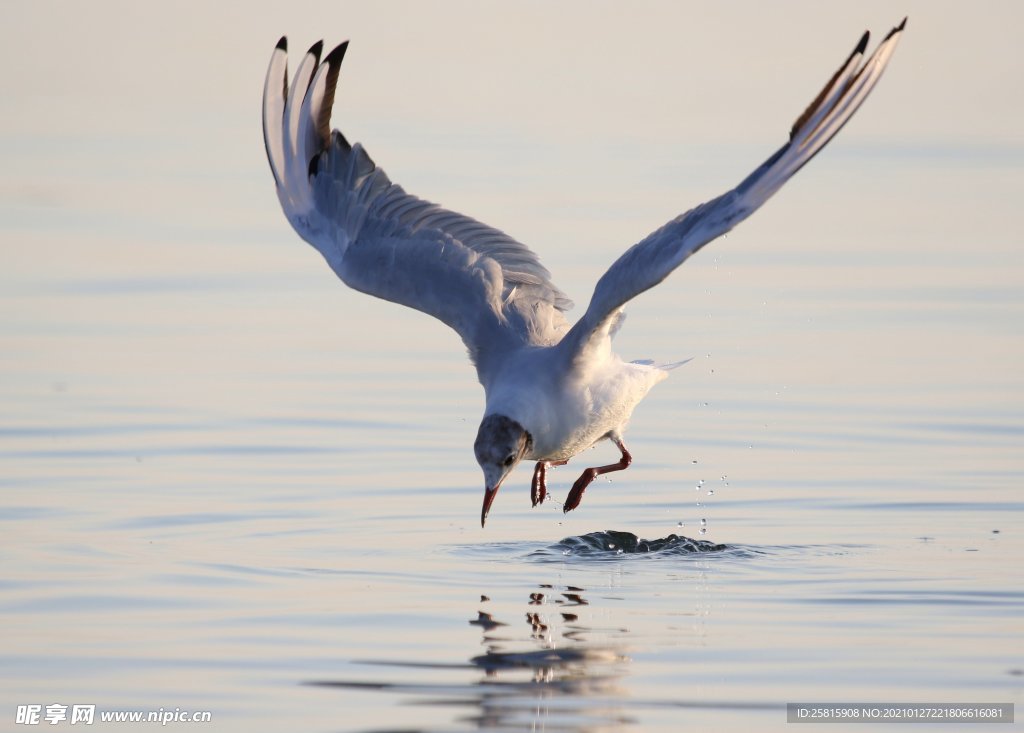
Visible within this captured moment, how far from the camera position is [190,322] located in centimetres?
1359

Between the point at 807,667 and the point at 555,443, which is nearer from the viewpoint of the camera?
the point at 807,667

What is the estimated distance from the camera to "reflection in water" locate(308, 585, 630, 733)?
22.8ft

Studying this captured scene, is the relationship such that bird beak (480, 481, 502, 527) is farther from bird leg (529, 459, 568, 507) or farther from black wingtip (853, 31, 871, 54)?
black wingtip (853, 31, 871, 54)

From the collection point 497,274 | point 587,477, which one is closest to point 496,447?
point 587,477

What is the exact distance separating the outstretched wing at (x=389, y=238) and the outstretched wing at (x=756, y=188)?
1.16 metres

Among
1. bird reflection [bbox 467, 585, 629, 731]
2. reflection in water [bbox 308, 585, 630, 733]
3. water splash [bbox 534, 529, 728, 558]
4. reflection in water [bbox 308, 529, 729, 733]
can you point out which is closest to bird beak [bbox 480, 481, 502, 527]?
water splash [bbox 534, 529, 728, 558]

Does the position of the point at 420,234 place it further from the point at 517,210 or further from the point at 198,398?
the point at 517,210

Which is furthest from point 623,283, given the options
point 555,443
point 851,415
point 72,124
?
point 72,124

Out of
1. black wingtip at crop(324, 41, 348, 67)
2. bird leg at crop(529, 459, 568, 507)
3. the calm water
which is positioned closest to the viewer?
the calm water

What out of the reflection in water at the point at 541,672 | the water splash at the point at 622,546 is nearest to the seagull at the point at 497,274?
the water splash at the point at 622,546

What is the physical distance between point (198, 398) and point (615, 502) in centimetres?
268

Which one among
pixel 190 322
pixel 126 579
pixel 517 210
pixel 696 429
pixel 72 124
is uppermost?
pixel 72 124

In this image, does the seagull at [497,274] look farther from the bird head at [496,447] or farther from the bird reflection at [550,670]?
the bird reflection at [550,670]

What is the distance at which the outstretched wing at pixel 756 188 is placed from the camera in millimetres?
8398
